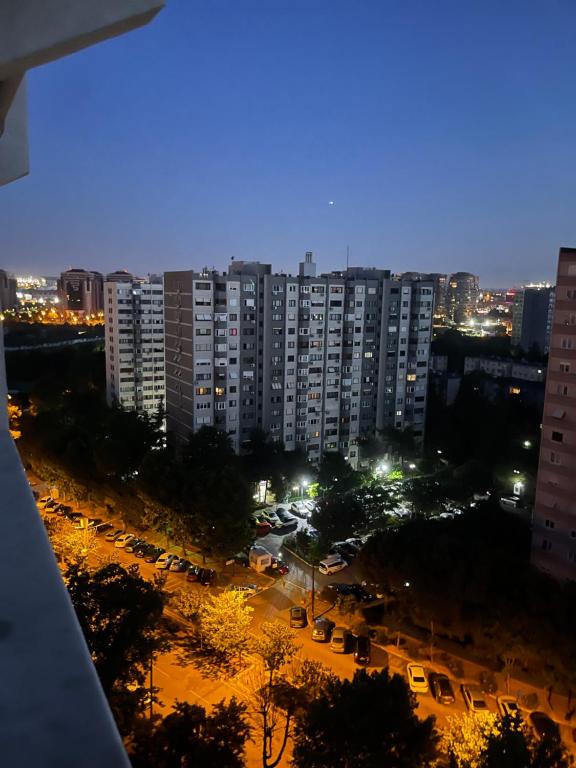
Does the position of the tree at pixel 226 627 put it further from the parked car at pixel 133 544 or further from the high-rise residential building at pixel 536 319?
the high-rise residential building at pixel 536 319

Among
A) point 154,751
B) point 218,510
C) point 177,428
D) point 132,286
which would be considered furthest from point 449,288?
point 154,751

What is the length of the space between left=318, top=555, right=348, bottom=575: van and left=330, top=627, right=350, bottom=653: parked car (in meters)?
1.97

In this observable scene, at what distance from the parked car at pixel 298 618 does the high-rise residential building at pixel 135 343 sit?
12.2 m

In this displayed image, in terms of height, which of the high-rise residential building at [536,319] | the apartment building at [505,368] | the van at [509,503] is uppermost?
the high-rise residential building at [536,319]

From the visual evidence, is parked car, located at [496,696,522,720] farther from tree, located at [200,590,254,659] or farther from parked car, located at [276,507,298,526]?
parked car, located at [276,507,298,526]

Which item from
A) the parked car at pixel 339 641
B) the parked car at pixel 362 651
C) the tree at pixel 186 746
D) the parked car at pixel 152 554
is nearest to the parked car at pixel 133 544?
the parked car at pixel 152 554

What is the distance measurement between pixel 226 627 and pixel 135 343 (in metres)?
14.5

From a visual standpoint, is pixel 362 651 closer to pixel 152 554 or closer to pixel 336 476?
pixel 152 554

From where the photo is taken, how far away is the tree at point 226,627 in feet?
22.8

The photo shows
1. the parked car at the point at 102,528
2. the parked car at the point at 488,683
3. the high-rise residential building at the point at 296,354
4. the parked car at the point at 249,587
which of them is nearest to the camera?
the parked car at the point at 488,683

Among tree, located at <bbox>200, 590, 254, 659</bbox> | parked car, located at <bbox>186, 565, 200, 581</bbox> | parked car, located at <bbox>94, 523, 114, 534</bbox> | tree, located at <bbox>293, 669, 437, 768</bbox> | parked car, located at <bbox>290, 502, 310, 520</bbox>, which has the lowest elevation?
parked car, located at <bbox>290, 502, 310, 520</bbox>

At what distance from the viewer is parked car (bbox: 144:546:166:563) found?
404 inches

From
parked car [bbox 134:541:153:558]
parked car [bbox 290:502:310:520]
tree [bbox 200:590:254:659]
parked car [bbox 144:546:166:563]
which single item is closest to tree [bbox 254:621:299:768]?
tree [bbox 200:590:254:659]

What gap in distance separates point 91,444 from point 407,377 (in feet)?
29.7
